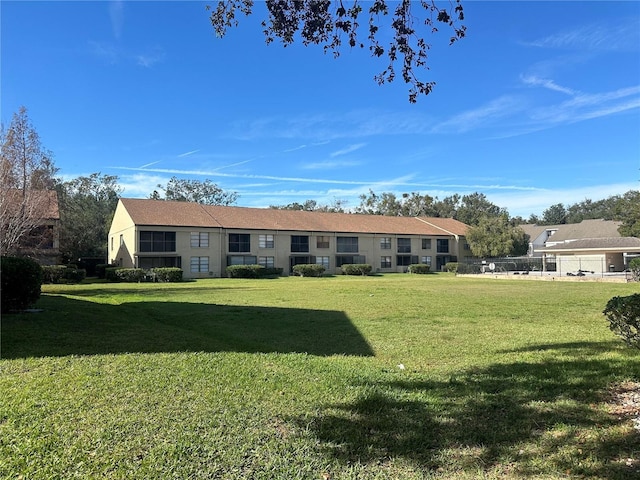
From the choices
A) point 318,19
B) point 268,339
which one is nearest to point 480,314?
point 268,339

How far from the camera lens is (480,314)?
12.9m

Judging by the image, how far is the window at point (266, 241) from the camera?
46.8m

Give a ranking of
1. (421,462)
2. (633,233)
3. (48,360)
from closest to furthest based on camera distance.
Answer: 1. (421,462)
2. (48,360)
3. (633,233)

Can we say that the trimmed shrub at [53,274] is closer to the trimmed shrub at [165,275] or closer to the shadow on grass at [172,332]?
the trimmed shrub at [165,275]

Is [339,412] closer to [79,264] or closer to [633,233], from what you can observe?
[633,233]

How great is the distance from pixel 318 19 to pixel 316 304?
11.0 metres

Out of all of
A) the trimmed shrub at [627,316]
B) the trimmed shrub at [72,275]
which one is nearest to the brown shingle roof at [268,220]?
the trimmed shrub at [72,275]

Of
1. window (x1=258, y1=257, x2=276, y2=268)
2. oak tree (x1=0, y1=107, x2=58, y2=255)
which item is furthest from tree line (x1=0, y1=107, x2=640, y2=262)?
window (x1=258, y1=257, x2=276, y2=268)

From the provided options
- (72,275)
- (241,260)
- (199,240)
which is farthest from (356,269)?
(72,275)

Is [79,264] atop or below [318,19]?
below

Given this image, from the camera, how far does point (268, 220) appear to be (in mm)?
49031

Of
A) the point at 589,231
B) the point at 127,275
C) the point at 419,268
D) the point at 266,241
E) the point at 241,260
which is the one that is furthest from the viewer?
the point at 589,231

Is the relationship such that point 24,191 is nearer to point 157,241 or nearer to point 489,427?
point 157,241

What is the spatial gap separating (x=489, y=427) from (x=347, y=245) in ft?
159
